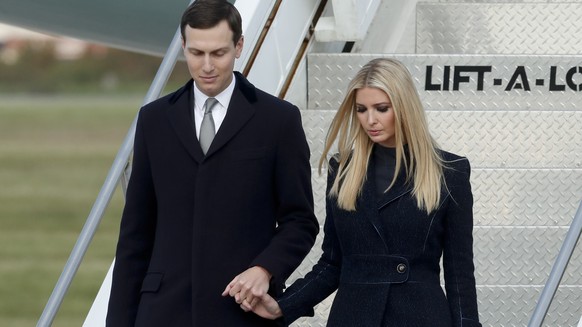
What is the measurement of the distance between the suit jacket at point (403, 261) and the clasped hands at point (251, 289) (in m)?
0.13

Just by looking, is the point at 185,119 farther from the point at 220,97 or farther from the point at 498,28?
the point at 498,28

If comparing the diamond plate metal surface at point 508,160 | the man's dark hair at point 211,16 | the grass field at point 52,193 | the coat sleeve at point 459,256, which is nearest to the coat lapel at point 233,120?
the man's dark hair at point 211,16

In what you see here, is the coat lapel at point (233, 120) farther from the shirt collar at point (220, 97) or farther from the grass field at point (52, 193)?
the grass field at point (52, 193)

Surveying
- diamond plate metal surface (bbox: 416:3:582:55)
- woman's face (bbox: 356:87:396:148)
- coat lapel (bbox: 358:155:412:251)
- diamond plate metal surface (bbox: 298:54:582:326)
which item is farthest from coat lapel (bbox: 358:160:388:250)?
diamond plate metal surface (bbox: 416:3:582:55)

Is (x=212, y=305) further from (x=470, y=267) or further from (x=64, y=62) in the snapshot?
(x=64, y=62)

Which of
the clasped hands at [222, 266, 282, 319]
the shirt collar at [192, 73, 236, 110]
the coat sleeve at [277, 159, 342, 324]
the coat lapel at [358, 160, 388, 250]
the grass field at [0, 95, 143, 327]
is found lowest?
the clasped hands at [222, 266, 282, 319]

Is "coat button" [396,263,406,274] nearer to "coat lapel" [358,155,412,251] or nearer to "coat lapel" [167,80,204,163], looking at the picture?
"coat lapel" [358,155,412,251]

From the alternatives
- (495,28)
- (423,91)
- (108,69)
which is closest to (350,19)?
(423,91)

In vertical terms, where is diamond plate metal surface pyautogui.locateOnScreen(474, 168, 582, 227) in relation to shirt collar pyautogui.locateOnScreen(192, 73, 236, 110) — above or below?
above

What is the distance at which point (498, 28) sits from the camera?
18.1ft

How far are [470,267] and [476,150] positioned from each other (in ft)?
6.00

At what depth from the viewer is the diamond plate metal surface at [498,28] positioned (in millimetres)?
5484

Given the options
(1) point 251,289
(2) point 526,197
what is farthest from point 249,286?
(2) point 526,197

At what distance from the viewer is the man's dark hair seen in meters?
2.87
